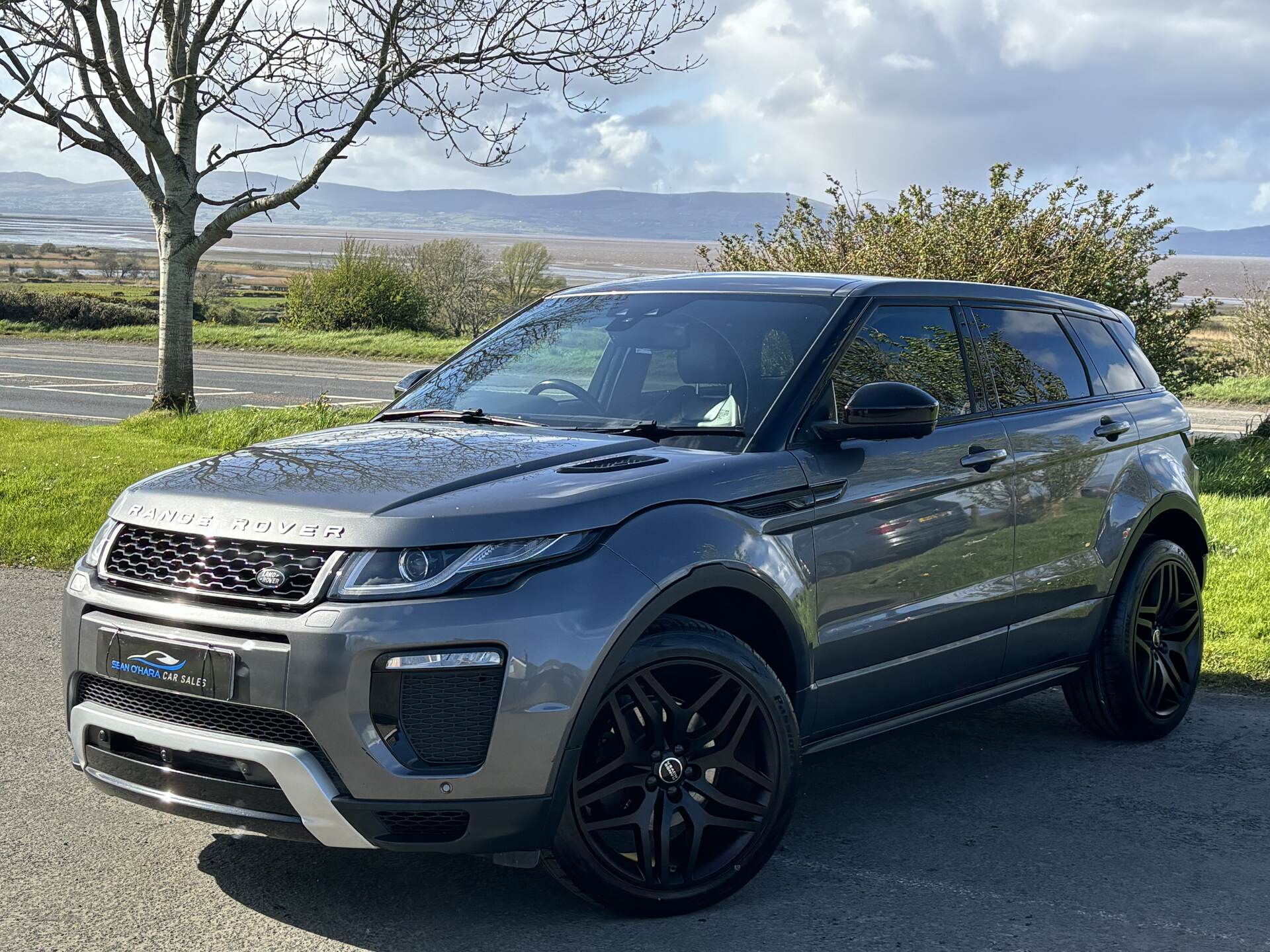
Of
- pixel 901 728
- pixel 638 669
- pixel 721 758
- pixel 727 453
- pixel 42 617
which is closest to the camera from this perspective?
pixel 638 669

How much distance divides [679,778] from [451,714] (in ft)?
2.48

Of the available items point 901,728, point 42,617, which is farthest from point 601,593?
point 42,617

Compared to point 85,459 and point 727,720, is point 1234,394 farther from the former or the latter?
point 727,720

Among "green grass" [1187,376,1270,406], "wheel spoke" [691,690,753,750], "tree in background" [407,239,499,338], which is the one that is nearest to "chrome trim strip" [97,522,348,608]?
"wheel spoke" [691,690,753,750]

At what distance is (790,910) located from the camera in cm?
396

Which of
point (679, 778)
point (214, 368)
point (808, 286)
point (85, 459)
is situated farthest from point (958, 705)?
point (214, 368)

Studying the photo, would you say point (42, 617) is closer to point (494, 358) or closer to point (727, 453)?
point (494, 358)

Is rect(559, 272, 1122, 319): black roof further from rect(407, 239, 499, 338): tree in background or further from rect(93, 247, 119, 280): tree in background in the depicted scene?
rect(93, 247, 119, 280): tree in background

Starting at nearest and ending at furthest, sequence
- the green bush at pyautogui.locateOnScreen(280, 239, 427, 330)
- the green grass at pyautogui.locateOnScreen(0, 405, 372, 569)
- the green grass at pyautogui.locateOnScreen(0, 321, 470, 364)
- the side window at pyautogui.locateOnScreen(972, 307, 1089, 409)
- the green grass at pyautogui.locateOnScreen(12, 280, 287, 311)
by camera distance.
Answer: the side window at pyautogui.locateOnScreen(972, 307, 1089, 409)
the green grass at pyautogui.locateOnScreen(0, 405, 372, 569)
the green grass at pyautogui.locateOnScreen(0, 321, 470, 364)
the green bush at pyautogui.locateOnScreen(280, 239, 427, 330)
the green grass at pyautogui.locateOnScreen(12, 280, 287, 311)

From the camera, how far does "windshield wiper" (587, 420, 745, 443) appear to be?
14.6 ft

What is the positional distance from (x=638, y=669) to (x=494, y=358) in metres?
1.95

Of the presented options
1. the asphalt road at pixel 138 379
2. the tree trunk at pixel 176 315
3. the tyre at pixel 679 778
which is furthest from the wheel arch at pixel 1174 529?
the asphalt road at pixel 138 379

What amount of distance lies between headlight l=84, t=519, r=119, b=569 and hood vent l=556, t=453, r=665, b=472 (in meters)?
1.26

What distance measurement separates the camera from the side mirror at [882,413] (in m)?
4.38
